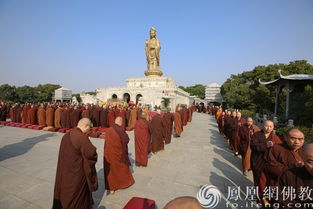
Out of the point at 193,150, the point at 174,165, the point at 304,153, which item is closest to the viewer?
the point at 304,153

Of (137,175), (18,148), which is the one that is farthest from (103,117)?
(137,175)

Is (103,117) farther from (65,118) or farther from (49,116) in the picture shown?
(49,116)

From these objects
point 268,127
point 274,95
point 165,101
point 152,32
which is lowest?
point 165,101

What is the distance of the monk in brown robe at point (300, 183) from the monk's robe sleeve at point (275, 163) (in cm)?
92

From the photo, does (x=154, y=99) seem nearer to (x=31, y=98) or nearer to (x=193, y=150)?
(x=193, y=150)

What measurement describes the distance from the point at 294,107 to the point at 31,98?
183ft

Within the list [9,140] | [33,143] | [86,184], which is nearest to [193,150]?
[86,184]

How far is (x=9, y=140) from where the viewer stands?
7641 mm

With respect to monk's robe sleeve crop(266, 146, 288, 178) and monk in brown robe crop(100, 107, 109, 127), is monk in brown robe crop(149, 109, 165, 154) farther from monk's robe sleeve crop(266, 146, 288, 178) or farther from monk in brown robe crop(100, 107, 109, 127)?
monk in brown robe crop(100, 107, 109, 127)

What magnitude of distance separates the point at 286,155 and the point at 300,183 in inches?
39.3

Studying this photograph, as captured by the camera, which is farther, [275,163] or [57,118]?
[57,118]

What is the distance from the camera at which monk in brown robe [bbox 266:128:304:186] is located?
8.59ft

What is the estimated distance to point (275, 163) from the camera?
279cm

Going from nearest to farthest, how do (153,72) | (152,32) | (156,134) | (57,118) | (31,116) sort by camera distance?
(156,134) → (57,118) → (31,116) → (153,72) → (152,32)
